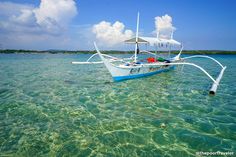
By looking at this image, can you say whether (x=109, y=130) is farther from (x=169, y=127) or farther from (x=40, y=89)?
(x=40, y=89)

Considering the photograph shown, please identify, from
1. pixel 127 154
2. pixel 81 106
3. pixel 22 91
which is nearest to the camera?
pixel 127 154

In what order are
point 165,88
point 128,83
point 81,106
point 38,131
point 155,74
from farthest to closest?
point 155,74 → point 128,83 → point 165,88 → point 81,106 → point 38,131

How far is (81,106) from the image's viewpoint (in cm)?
973

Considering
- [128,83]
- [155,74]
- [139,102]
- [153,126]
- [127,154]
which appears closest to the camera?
[127,154]

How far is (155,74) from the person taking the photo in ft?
66.8

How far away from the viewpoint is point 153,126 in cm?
725

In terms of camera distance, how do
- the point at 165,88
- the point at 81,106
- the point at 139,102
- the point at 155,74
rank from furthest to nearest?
the point at 155,74
the point at 165,88
the point at 139,102
the point at 81,106

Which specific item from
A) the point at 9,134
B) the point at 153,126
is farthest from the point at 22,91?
the point at 153,126

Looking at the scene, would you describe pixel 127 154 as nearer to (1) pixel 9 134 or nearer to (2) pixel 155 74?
(1) pixel 9 134

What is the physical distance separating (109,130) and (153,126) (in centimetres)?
167

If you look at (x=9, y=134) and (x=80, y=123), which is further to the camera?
(x=80, y=123)

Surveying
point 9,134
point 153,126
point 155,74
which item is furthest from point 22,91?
point 155,74

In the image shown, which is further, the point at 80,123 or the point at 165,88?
the point at 165,88

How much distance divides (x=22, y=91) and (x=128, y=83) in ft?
25.2
